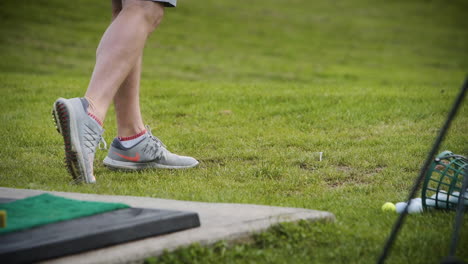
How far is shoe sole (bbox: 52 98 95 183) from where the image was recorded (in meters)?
4.09

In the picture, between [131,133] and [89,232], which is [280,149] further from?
[89,232]

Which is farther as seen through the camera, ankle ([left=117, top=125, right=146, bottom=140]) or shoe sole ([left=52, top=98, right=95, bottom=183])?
ankle ([left=117, top=125, right=146, bottom=140])

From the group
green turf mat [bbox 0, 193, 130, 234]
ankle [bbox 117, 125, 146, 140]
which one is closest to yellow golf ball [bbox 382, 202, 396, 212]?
green turf mat [bbox 0, 193, 130, 234]

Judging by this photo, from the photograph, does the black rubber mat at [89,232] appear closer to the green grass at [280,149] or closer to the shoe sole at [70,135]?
the green grass at [280,149]

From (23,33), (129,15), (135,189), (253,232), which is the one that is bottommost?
(23,33)

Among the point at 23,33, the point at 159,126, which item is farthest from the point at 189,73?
the point at 159,126

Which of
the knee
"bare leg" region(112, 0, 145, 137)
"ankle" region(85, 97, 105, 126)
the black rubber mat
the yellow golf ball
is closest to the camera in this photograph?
the black rubber mat

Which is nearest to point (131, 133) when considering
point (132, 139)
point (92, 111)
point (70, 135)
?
point (132, 139)

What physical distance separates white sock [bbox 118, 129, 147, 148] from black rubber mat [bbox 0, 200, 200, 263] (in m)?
1.80

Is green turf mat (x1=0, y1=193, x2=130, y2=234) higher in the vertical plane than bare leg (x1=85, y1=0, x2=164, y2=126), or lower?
lower

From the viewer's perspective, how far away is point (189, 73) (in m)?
17.7

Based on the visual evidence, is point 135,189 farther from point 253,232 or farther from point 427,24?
point 427,24

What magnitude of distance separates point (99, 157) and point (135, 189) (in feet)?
4.48

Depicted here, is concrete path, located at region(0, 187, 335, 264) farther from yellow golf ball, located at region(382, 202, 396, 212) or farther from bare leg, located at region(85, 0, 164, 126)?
bare leg, located at region(85, 0, 164, 126)
